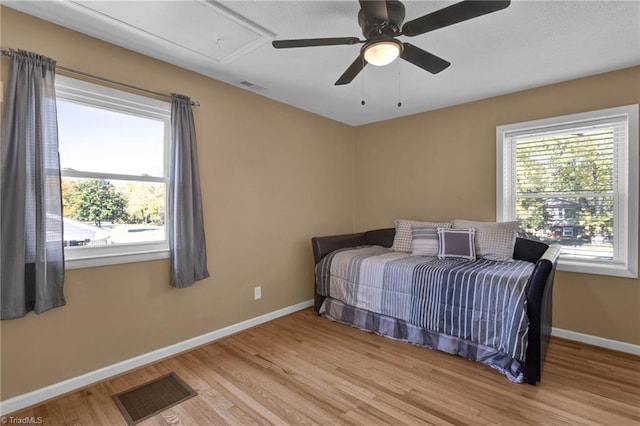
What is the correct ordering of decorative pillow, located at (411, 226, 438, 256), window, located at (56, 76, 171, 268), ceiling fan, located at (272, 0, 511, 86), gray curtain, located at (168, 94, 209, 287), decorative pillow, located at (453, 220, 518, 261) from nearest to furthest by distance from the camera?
ceiling fan, located at (272, 0, 511, 86) < window, located at (56, 76, 171, 268) < gray curtain, located at (168, 94, 209, 287) < decorative pillow, located at (453, 220, 518, 261) < decorative pillow, located at (411, 226, 438, 256)

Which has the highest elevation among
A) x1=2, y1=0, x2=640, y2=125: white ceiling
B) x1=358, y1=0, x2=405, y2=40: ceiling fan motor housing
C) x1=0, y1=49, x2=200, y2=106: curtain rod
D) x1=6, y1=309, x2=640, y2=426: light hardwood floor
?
x1=2, y1=0, x2=640, y2=125: white ceiling

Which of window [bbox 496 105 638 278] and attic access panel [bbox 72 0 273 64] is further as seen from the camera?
window [bbox 496 105 638 278]

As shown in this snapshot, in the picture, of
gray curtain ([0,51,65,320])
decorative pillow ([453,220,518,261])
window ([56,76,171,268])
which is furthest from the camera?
decorative pillow ([453,220,518,261])

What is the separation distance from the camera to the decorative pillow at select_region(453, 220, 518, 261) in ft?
9.59

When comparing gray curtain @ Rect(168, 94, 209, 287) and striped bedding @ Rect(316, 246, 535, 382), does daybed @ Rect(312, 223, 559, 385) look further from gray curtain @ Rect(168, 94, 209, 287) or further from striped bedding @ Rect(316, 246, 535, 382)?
gray curtain @ Rect(168, 94, 209, 287)

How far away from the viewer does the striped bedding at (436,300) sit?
221cm

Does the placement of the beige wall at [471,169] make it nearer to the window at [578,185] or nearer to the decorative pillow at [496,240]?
the window at [578,185]

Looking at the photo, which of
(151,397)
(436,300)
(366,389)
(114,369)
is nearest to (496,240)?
(436,300)

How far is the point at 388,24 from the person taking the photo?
65.4 inches

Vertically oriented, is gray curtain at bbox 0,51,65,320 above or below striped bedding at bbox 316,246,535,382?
A: above

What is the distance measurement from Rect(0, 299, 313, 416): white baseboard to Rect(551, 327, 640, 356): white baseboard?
2874 millimetres

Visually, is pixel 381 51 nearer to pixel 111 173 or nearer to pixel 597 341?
pixel 111 173

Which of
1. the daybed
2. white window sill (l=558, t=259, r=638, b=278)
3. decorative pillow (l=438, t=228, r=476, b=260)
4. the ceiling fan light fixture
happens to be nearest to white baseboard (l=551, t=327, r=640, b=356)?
the daybed

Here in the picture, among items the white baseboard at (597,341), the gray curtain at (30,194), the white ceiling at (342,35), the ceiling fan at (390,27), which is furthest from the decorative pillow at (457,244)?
the gray curtain at (30,194)
